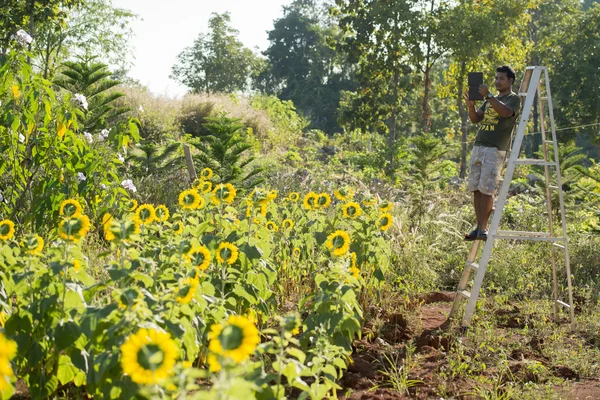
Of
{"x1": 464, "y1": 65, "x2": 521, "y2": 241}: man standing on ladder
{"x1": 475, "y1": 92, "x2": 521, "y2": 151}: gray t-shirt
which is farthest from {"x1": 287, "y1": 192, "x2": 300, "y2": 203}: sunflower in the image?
{"x1": 475, "y1": 92, "x2": 521, "y2": 151}: gray t-shirt

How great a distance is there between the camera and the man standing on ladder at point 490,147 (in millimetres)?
4879

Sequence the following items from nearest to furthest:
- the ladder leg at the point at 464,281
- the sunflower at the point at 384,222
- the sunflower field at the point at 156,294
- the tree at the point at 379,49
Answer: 1. the sunflower field at the point at 156,294
2. the sunflower at the point at 384,222
3. the ladder leg at the point at 464,281
4. the tree at the point at 379,49

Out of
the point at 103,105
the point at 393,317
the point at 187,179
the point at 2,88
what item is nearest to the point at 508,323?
the point at 393,317

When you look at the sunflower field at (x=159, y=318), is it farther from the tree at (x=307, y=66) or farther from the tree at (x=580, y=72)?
the tree at (x=307, y=66)

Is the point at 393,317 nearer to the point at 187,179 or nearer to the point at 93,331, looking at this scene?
the point at 93,331

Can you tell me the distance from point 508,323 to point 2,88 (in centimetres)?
388

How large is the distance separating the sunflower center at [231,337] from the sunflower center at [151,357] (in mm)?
158

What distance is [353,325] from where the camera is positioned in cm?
340

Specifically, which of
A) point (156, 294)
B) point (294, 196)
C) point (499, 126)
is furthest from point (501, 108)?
point (156, 294)

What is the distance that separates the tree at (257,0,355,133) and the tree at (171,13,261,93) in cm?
461

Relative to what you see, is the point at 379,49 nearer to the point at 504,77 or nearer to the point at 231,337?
the point at 504,77

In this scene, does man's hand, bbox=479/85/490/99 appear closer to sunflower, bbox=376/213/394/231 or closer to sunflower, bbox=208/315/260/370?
sunflower, bbox=376/213/394/231

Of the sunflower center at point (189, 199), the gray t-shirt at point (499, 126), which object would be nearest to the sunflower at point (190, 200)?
the sunflower center at point (189, 199)

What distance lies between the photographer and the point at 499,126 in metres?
4.89
